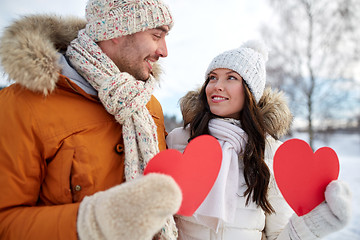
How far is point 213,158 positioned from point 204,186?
6.0 inches

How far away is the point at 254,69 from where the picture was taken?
2.04 meters

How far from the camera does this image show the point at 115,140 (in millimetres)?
1451

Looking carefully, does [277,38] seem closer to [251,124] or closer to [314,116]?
[314,116]

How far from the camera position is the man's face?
5.37 ft

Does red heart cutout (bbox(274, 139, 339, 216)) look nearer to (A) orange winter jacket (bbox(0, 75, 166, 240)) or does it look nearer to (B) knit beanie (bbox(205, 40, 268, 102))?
(B) knit beanie (bbox(205, 40, 268, 102))

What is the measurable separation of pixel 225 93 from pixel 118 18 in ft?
3.09

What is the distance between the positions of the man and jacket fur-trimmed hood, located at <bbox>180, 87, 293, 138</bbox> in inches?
22.1

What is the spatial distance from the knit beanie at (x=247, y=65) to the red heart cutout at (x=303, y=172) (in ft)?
2.39

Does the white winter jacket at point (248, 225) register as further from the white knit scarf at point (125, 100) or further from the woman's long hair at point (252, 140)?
the white knit scarf at point (125, 100)

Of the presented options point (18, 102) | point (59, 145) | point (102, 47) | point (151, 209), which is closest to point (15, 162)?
point (59, 145)

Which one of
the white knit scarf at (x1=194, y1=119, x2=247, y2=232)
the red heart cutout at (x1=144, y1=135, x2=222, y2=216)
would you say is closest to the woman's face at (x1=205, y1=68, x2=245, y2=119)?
the white knit scarf at (x1=194, y1=119, x2=247, y2=232)

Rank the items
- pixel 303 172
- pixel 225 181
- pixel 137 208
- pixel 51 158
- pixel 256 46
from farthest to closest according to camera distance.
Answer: pixel 256 46 → pixel 225 181 → pixel 303 172 → pixel 51 158 → pixel 137 208

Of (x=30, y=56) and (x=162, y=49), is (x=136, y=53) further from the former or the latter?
(x=30, y=56)

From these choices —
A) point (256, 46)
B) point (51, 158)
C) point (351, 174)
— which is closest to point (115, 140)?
point (51, 158)
